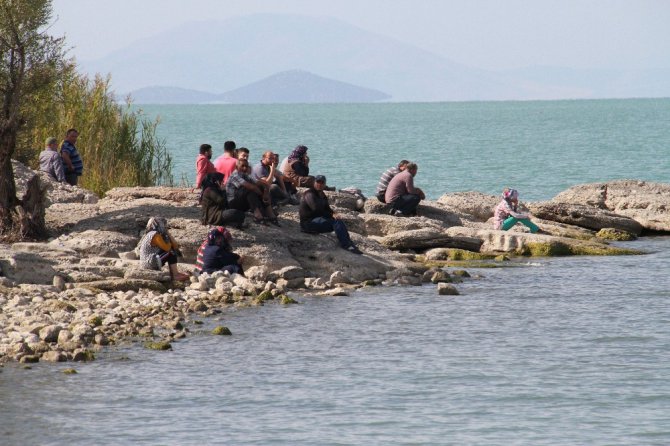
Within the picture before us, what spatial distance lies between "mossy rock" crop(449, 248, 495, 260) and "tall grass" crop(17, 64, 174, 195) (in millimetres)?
8363

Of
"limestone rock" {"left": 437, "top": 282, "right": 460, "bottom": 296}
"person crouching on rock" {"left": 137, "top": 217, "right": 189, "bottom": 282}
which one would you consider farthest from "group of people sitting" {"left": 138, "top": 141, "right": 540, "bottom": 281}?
"limestone rock" {"left": 437, "top": 282, "right": 460, "bottom": 296}

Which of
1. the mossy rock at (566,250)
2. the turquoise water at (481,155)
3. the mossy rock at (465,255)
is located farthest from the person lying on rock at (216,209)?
the turquoise water at (481,155)

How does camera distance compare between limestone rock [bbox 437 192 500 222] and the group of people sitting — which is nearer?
the group of people sitting

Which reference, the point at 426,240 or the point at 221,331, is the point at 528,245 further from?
the point at 221,331

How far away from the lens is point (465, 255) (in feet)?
83.1

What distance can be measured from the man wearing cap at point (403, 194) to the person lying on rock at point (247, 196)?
4870mm

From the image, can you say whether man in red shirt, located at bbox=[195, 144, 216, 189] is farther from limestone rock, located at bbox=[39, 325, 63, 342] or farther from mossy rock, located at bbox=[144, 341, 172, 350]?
limestone rock, located at bbox=[39, 325, 63, 342]

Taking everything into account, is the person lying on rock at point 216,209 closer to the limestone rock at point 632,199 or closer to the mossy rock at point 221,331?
the mossy rock at point 221,331

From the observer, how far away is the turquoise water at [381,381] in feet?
42.2

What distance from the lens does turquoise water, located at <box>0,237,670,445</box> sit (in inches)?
507

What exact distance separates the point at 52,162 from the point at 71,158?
55 cm

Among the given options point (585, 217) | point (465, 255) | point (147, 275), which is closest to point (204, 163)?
point (147, 275)

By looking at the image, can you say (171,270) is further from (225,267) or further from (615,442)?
(615,442)

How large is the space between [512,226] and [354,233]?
4.90 metres
